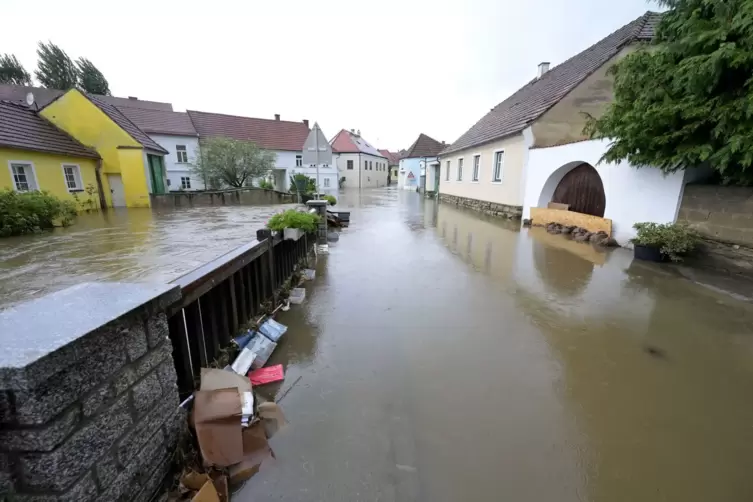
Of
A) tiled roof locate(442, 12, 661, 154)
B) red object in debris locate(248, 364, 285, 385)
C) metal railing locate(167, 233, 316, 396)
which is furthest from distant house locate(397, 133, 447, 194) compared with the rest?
red object in debris locate(248, 364, 285, 385)

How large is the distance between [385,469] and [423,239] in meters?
7.00

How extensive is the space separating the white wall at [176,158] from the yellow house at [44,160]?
35.0 feet

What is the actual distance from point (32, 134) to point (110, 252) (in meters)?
10.5

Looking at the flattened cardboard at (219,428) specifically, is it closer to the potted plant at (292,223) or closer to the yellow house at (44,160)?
the potted plant at (292,223)

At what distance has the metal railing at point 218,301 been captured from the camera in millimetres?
2275

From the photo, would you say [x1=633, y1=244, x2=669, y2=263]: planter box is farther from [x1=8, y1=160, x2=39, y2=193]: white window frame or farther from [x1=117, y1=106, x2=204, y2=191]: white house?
[x1=117, y1=106, x2=204, y2=191]: white house

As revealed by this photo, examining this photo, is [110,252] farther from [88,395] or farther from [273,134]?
[273,134]

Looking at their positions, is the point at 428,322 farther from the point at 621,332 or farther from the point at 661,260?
the point at 661,260

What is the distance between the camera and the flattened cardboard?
6.34 ft

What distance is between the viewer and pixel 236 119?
29453 mm

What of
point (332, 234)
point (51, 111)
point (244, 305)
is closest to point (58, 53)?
point (51, 111)

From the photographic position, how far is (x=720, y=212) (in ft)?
18.7

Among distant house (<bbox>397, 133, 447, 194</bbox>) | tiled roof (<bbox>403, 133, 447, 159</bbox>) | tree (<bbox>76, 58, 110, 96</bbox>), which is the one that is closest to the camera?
distant house (<bbox>397, 133, 447, 194</bbox>)

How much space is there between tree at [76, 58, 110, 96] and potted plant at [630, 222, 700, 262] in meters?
51.3
